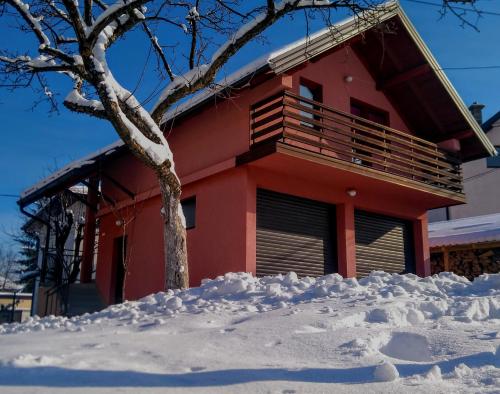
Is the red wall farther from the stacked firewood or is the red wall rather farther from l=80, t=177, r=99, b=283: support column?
the stacked firewood

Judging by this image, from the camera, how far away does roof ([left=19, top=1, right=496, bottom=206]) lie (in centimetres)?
1057

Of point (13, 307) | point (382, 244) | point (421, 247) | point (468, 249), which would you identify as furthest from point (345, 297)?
point (13, 307)

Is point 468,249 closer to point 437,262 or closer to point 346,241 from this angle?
point 437,262

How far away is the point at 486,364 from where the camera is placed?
164 inches

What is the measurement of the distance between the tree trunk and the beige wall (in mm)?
19936

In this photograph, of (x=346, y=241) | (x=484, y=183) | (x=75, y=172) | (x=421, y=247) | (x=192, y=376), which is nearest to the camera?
(x=192, y=376)

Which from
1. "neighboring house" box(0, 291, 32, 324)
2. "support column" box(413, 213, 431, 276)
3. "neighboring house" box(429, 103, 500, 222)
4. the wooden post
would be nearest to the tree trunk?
"support column" box(413, 213, 431, 276)

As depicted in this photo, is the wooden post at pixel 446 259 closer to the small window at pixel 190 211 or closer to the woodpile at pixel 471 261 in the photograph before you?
the woodpile at pixel 471 261

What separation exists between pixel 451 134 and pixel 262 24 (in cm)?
976

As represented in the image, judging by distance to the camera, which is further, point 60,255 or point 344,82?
point 60,255

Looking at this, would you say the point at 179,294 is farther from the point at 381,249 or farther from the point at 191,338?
the point at 381,249

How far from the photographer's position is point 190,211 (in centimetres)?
1316

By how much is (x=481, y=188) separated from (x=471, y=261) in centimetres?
991

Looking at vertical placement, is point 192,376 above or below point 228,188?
below
